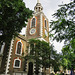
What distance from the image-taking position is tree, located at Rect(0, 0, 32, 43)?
10180 mm

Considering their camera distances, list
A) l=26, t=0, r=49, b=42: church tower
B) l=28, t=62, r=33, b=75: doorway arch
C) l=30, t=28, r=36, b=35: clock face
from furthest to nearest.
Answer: l=30, t=28, r=36, b=35: clock face < l=26, t=0, r=49, b=42: church tower < l=28, t=62, r=33, b=75: doorway arch

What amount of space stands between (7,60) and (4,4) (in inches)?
→ 430

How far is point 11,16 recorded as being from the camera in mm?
11039

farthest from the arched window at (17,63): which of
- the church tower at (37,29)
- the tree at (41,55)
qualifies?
the church tower at (37,29)

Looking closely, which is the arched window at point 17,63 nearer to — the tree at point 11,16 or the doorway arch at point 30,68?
the doorway arch at point 30,68

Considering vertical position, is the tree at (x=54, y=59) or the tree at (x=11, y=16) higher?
the tree at (x=11, y=16)

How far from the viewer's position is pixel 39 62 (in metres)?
15.1

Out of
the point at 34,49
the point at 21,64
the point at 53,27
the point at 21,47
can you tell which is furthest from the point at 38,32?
the point at 53,27

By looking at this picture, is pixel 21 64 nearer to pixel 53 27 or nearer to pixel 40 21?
pixel 40 21

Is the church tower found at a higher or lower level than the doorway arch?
higher

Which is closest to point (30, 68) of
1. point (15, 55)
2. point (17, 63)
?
point (17, 63)

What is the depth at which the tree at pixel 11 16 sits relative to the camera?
1018cm

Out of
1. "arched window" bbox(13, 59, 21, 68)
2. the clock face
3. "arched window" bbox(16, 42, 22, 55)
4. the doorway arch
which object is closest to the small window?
"arched window" bbox(13, 59, 21, 68)

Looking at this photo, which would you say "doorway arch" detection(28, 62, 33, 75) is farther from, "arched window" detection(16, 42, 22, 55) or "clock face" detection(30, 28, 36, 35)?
"clock face" detection(30, 28, 36, 35)
